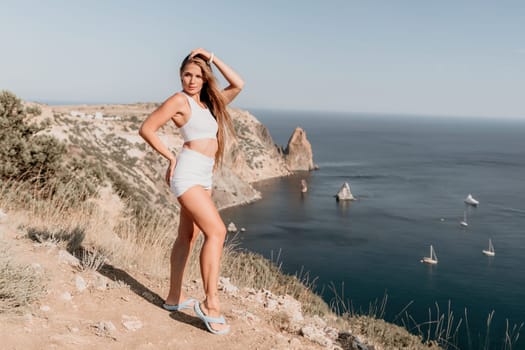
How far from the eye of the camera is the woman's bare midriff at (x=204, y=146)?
3.93 m

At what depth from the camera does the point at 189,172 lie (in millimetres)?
3842

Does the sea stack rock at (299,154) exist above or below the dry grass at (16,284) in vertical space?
below

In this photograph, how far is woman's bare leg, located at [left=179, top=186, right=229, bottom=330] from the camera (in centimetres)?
383

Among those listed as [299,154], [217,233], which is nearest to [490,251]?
[217,233]

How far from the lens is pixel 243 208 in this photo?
76.7 m

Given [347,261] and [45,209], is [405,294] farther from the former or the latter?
[45,209]

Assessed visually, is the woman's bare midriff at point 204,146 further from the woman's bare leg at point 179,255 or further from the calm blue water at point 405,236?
the calm blue water at point 405,236

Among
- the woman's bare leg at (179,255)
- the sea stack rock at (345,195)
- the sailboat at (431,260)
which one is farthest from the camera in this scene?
the sea stack rock at (345,195)

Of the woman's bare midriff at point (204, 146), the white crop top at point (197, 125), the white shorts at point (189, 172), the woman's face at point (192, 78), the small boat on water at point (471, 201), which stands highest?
the woman's face at point (192, 78)

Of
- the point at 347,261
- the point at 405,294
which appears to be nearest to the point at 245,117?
the point at 347,261

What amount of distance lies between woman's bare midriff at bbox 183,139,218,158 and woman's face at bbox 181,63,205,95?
44 centimetres

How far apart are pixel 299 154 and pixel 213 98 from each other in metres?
117

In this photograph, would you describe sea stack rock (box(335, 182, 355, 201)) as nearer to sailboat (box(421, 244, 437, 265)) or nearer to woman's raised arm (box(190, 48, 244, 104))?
sailboat (box(421, 244, 437, 265))

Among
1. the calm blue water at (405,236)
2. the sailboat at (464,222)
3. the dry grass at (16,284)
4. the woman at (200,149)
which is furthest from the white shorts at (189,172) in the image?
the sailboat at (464,222)
